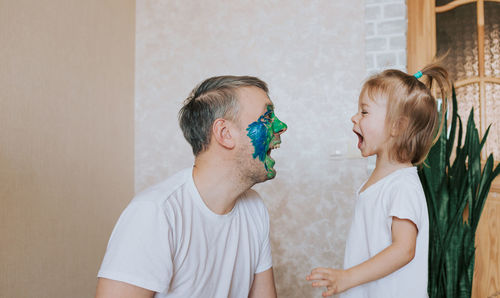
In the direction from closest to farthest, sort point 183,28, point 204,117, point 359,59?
point 204,117 → point 359,59 → point 183,28

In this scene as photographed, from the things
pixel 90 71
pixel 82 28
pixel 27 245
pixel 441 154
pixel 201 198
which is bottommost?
pixel 27 245

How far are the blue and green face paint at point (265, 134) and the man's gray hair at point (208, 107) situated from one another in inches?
3.3

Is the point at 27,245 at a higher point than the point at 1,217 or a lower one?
lower

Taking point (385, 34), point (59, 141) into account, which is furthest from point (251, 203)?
point (385, 34)

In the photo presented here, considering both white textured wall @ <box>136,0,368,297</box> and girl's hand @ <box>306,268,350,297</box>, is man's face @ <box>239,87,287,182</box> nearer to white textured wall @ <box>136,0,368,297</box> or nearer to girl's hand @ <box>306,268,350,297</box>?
girl's hand @ <box>306,268,350,297</box>

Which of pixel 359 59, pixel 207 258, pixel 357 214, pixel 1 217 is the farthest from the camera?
pixel 359 59

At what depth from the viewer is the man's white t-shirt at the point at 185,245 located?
1054mm

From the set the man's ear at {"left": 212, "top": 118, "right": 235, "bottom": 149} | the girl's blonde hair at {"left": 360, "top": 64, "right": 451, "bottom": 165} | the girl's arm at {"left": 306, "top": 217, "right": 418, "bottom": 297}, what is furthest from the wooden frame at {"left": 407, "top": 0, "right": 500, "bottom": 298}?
the man's ear at {"left": 212, "top": 118, "right": 235, "bottom": 149}

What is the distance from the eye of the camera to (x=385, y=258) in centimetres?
139

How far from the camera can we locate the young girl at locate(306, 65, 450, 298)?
1.40 m

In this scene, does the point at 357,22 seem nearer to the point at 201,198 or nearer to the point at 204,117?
the point at 204,117

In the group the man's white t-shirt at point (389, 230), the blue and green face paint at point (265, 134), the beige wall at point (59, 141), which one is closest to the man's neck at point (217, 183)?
the blue and green face paint at point (265, 134)

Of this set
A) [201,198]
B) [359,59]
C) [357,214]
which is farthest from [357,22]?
[201,198]

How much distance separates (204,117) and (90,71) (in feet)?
4.57
